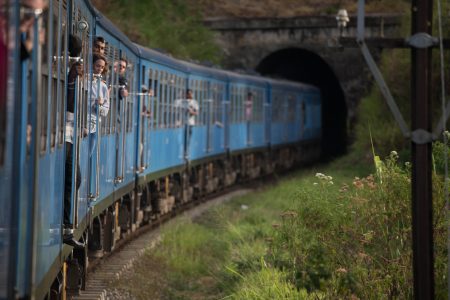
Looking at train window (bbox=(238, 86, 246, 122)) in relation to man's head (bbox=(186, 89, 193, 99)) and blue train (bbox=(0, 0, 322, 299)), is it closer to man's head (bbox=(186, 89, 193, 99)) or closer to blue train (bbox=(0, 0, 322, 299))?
blue train (bbox=(0, 0, 322, 299))

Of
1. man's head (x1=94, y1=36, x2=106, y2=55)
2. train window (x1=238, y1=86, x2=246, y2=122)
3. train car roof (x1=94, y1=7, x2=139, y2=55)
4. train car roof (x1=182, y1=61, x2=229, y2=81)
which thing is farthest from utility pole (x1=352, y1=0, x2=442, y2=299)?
train window (x1=238, y1=86, x2=246, y2=122)

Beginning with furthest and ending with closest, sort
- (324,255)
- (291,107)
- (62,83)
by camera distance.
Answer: (291,107) < (324,255) < (62,83)

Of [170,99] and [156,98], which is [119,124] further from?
[170,99]

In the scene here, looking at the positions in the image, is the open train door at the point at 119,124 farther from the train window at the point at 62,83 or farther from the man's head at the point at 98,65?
the train window at the point at 62,83

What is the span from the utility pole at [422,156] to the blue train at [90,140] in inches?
82.2

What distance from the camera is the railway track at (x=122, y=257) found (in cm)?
1078

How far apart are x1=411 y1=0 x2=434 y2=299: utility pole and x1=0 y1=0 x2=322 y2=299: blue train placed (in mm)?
2087

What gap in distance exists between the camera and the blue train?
4.64 m

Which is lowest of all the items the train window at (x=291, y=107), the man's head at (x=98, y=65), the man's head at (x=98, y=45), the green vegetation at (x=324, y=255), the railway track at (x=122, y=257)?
the railway track at (x=122, y=257)

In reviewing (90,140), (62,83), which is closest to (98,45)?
(90,140)

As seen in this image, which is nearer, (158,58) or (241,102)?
(158,58)

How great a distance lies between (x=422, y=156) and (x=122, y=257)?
7.47 meters

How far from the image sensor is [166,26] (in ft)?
145

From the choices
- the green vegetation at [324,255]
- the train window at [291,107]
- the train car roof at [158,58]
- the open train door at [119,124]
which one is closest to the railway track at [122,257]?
the green vegetation at [324,255]
